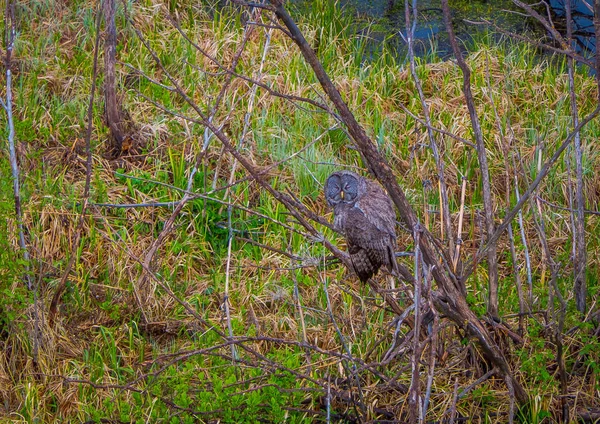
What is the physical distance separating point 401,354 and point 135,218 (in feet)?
6.14

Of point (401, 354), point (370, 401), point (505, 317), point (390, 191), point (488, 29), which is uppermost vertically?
point (488, 29)

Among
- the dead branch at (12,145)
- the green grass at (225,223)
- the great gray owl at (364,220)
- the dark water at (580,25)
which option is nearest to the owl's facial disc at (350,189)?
the great gray owl at (364,220)

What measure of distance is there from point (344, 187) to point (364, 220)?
304 mm

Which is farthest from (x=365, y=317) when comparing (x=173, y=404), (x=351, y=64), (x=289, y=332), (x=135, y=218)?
(x=351, y=64)

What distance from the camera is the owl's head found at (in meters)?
4.07

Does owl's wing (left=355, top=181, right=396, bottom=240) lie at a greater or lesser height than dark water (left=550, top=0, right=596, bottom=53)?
lesser

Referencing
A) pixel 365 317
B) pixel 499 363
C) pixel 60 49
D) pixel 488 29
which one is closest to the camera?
pixel 499 363

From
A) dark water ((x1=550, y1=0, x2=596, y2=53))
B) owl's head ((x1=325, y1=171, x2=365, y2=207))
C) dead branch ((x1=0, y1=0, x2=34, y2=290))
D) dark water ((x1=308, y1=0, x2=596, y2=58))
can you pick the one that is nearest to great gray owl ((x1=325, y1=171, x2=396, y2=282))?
owl's head ((x1=325, y1=171, x2=365, y2=207))

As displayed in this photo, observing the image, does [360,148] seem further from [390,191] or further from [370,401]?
[370,401]

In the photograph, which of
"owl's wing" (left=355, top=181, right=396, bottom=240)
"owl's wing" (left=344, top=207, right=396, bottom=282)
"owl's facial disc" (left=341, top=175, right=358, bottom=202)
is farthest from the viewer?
"owl's facial disc" (left=341, top=175, right=358, bottom=202)

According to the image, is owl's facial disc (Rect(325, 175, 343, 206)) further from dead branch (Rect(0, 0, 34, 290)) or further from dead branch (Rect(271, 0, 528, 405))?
dead branch (Rect(0, 0, 34, 290))

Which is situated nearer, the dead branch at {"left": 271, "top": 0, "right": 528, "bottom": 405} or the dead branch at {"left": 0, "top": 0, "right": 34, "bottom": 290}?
the dead branch at {"left": 271, "top": 0, "right": 528, "bottom": 405}

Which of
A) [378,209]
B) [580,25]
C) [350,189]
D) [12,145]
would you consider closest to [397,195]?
[378,209]

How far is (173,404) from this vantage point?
3525 millimetres
